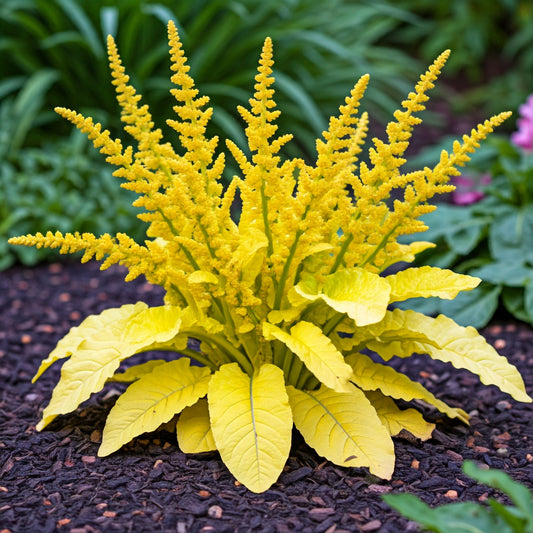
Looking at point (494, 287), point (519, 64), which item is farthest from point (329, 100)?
point (519, 64)

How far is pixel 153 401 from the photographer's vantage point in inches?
82.6

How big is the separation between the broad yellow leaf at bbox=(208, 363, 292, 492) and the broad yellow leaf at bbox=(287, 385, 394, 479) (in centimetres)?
12

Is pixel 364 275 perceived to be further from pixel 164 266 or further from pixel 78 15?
pixel 78 15

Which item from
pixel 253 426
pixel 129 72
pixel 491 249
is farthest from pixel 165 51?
pixel 253 426

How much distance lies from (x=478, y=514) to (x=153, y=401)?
102 centimetres

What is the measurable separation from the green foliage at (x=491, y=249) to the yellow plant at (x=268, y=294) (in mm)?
1284

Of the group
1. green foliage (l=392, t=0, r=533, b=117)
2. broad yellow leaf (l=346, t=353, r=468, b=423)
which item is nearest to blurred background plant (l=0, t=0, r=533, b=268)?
green foliage (l=392, t=0, r=533, b=117)

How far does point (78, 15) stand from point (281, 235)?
348 cm

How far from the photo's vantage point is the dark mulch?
1.76 metres

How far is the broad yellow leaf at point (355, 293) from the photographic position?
1820mm

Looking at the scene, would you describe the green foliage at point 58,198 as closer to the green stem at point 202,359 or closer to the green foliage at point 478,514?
the green stem at point 202,359

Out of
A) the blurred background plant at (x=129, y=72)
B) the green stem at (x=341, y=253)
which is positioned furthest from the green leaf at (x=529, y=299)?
the blurred background plant at (x=129, y=72)

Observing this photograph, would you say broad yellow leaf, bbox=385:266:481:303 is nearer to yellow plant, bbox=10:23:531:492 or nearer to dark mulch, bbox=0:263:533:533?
yellow plant, bbox=10:23:531:492

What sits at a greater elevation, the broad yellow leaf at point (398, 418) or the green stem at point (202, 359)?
the broad yellow leaf at point (398, 418)
